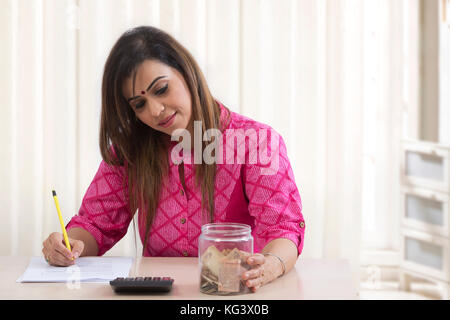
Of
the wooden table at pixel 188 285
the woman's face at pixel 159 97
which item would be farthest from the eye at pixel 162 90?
the wooden table at pixel 188 285

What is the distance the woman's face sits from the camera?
1444 millimetres

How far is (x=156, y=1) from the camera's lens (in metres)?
2.45

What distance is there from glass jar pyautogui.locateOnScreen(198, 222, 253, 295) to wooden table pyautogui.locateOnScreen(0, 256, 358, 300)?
0.02 meters

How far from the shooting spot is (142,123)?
62.7 inches

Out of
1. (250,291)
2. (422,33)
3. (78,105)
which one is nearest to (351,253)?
(422,33)

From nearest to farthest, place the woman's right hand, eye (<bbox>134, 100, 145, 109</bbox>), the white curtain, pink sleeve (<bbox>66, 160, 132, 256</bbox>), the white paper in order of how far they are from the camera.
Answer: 1. the white paper
2. the woman's right hand
3. eye (<bbox>134, 100, 145, 109</bbox>)
4. pink sleeve (<bbox>66, 160, 132, 256</bbox>)
5. the white curtain

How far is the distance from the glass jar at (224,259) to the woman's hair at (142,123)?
0.34 m

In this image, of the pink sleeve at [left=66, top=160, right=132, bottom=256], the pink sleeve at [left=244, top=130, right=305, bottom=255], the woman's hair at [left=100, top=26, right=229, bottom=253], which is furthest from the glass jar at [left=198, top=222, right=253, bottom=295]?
the pink sleeve at [left=66, top=160, right=132, bottom=256]

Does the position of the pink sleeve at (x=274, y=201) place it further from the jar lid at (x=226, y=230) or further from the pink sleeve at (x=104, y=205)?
the pink sleeve at (x=104, y=205)

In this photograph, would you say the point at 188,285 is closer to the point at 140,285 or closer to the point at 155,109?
the point at 140,285

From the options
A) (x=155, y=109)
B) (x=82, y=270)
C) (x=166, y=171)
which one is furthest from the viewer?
(x=166, y=171)

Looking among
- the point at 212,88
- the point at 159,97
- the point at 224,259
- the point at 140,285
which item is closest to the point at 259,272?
the point at 224,259

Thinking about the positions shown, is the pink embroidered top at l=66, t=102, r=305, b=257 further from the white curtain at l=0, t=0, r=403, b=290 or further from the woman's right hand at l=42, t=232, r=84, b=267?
the white curtain at l=0, t=0, r=403, b=290

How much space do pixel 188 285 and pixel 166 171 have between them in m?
0.42
